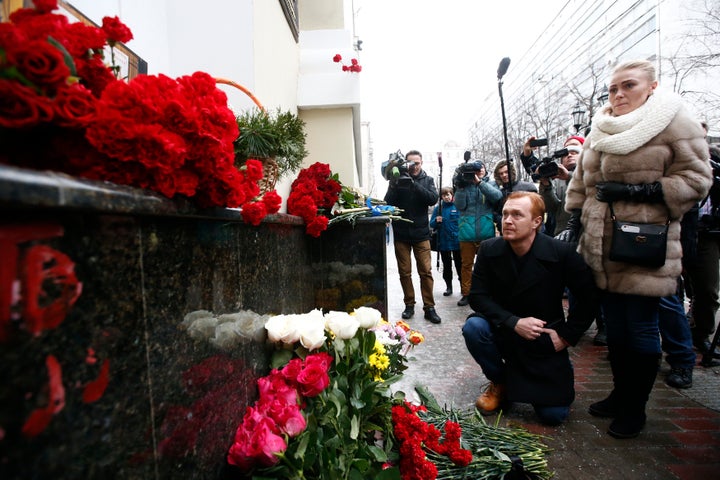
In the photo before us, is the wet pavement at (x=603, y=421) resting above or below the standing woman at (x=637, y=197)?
below

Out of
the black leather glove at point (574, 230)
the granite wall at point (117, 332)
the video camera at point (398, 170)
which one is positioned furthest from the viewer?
the video camera at point (398, 170)

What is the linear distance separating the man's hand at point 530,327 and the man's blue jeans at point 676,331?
1184 millimetres

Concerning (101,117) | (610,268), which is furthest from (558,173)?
(101,117)

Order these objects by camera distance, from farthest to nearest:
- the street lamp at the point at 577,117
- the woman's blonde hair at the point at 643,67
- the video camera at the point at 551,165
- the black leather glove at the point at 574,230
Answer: the street lamp at the point at 577,117
the video camera at the point at 551,165
the black leather glove at the point at 574,230
the woman's blonde hair at the point at 643,67

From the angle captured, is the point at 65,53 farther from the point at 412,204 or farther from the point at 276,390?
the point at 412,204

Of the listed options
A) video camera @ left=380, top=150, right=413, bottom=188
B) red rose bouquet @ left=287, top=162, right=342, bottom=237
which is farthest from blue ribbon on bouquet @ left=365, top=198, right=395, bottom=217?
video camera @ left=380, top=150, right=413, bottom=188

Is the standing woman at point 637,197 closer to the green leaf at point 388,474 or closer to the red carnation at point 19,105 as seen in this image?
the green leaf at point 388,474

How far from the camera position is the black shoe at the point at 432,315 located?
5.10 m

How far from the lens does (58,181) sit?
0.64 metres

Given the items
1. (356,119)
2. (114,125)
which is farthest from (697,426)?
(356,119)

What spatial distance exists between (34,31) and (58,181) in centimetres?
29

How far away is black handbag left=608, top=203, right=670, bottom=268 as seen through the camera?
2.38 metres

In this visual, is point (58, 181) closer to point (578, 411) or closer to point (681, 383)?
point (578, 411)

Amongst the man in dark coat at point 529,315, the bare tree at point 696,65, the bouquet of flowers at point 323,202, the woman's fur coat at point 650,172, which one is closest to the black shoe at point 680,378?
the man in dark coat at point 529,315
